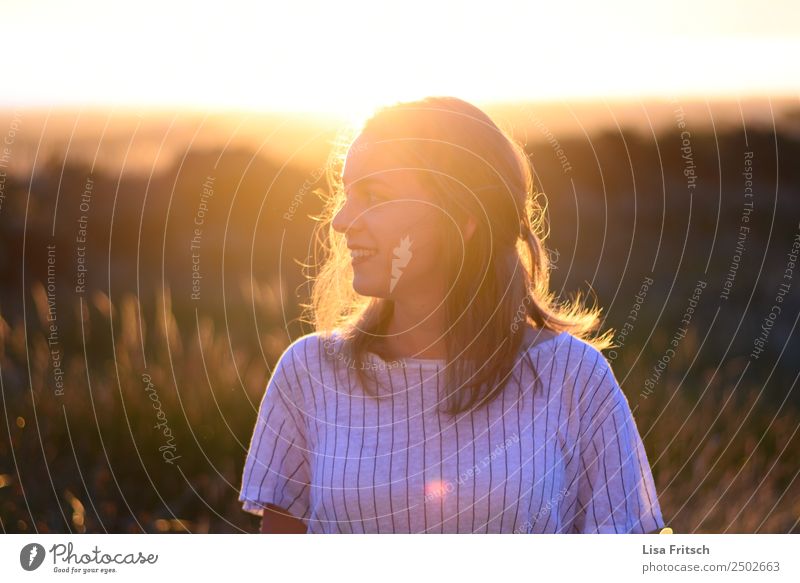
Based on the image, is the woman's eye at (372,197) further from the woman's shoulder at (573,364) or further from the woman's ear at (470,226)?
the woman's shoulder at (573,364)

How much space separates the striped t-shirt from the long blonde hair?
4 centimetres

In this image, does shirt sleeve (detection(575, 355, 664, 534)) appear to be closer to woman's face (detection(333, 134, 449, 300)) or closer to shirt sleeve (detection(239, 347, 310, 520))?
woman's face (detection(333, 134, 449, 300))

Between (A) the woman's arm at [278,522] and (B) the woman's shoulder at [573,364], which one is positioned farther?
(A) the woman's arm at [278,522]

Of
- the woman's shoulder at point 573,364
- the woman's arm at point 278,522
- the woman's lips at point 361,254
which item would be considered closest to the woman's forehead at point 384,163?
the woman's lips at point 361,254

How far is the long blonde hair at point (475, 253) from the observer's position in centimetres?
161

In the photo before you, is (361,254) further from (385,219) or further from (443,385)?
(443,385)

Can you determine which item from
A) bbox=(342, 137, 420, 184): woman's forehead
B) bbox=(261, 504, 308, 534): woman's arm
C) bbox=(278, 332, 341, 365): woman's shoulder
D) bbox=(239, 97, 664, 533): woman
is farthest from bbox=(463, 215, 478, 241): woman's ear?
bbox=(261, 504, 308, 534): woman's arm

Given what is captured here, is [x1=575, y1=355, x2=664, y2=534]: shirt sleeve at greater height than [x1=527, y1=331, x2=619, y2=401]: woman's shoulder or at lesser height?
lesser

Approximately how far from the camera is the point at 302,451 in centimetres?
166

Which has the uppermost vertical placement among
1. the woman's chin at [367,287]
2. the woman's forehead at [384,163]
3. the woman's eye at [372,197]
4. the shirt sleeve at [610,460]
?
the woman's forehead at [384,163]

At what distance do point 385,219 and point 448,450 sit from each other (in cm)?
37

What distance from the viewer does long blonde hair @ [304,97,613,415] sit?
1609 mm
